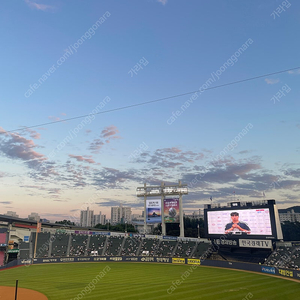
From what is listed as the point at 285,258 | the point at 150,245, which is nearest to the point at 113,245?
the point at 150,245

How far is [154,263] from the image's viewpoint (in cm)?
6128

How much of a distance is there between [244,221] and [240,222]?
993 millimetres

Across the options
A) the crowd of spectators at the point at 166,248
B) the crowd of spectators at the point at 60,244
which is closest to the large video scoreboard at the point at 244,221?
the crowd of spectators at the point at 166,248

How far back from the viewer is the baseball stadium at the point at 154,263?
103 feet

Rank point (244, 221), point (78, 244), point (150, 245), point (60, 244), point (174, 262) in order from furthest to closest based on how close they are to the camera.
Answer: point (150, 245) < point (78, 244) < point (60, 244) < point (174, 262) < point (244, 221)

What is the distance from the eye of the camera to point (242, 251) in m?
60.0

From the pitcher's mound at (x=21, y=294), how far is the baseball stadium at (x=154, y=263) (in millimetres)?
111

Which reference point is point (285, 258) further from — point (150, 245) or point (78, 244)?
point (78, 244)

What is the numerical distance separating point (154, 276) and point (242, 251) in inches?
1073

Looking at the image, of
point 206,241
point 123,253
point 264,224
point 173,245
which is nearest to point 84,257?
point 123,253

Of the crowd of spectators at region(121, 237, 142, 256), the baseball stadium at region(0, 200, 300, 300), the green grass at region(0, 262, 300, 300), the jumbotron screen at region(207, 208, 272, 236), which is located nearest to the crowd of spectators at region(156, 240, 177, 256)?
the baseball stadium at region(0, 200, 300, 300)

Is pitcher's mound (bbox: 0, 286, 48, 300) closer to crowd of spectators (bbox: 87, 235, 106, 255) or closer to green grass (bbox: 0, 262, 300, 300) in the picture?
green grass (bbox: 0, 262, 300, 300)

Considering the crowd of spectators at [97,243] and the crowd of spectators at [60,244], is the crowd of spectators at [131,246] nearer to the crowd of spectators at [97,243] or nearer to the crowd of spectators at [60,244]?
the crowd of spectators at [97,243]

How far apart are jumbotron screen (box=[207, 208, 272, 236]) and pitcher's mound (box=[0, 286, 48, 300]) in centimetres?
4162
